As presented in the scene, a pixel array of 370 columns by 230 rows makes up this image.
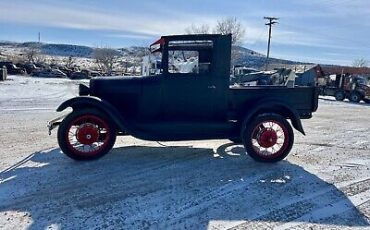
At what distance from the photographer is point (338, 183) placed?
4.96 m

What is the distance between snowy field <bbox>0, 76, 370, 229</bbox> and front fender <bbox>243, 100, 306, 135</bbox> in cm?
77

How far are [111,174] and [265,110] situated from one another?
292 cm

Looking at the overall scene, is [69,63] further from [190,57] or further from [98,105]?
[190,57]

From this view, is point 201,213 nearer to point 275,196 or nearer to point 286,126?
point 275,196

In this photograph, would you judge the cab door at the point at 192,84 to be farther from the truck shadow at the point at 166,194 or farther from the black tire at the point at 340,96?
the black tire at the point at 340,96

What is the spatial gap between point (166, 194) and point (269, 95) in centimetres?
285

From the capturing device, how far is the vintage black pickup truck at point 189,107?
566 centimetres

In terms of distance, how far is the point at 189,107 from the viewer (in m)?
5.93

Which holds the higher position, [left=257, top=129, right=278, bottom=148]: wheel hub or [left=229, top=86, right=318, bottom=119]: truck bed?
[left=229, top=86, right=318, bottom=119]: truck bed

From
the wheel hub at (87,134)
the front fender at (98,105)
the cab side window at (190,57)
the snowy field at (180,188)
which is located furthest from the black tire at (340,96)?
the wheel hub at (87,134)

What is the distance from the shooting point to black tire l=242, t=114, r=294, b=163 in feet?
18.8

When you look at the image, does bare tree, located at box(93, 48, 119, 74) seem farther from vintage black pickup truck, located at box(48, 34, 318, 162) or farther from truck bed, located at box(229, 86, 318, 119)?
truck bed, located at box(229, 86, 318, 119)

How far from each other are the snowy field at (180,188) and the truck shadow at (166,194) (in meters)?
0.01

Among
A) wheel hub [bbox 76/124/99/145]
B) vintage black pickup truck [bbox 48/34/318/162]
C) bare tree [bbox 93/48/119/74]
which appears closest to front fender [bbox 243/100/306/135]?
vintage black pickup truck [bbox 48/34/318/162]
